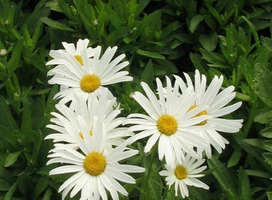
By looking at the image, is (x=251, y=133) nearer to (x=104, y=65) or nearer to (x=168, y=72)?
(x=168, y=72)

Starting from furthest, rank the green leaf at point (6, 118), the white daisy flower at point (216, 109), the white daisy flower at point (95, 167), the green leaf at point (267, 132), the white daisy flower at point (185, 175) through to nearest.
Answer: the green leaf at point (6, 118) → the green leaf at point (267, 132) → the white daisy flower at point (185, 175) → the white daisy flower at point (216, 109) → the white daisy flower at point (95, 167)

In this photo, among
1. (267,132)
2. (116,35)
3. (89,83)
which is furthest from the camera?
(116,35)

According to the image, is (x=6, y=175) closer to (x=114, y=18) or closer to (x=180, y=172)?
(x=180, y=172)

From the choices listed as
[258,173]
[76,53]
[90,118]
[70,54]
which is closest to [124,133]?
[90,118]

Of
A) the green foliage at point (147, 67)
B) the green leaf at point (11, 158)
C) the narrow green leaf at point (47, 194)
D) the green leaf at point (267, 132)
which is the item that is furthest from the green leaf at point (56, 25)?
the green leaf at point (267, 132)

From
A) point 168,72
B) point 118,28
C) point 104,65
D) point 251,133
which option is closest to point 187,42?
point 168,72

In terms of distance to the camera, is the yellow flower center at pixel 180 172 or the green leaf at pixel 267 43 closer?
the yellow flower center at pixel 180 172

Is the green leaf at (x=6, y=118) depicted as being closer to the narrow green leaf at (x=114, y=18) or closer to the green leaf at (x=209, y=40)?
the narrow green leaf at (x=114, y=18)
